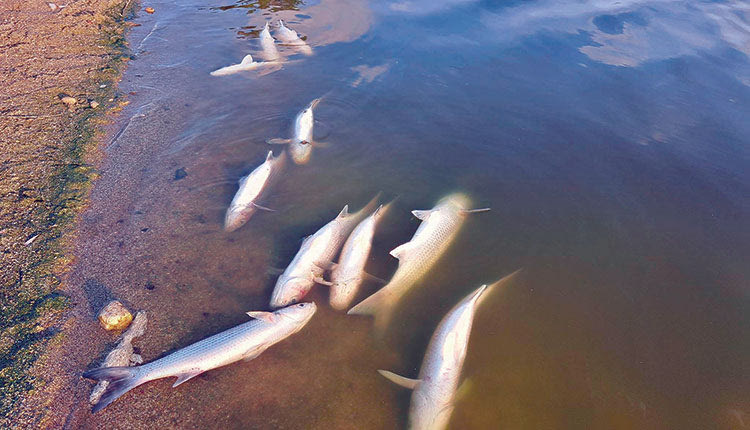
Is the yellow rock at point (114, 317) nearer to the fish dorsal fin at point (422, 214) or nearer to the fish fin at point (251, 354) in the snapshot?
the fish fin at point (251, 354)

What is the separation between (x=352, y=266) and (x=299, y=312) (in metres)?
0.96

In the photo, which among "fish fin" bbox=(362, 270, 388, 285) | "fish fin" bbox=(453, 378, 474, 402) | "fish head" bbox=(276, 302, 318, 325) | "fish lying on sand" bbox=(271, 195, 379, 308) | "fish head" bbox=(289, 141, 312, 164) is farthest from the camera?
"fish head" bbox=(289, 141, 312, 164)

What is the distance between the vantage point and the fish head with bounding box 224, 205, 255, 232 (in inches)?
228

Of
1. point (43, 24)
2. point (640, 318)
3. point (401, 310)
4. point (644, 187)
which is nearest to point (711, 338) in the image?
point (640, 318)

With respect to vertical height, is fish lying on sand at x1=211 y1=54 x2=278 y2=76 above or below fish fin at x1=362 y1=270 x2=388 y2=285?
above

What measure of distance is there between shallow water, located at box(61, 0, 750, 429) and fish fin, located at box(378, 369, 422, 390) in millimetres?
90

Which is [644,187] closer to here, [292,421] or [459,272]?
[459,272]

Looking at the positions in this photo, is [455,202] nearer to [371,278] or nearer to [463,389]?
[371,278]

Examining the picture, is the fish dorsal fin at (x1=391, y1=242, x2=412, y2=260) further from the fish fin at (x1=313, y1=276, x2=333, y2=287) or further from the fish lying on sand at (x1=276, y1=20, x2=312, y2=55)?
the fish lying on sand at (x1=276, y1=20, x2=312, y2=55)

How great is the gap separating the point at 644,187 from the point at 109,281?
7.80m

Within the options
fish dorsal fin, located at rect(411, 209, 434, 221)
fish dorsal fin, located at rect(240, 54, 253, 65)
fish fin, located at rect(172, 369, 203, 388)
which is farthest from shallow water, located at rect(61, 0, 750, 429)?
fish dorsal fin, located at rect(240, 54, 253, 65)

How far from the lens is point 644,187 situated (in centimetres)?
647

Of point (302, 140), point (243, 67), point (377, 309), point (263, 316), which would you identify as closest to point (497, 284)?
point (377, 309)

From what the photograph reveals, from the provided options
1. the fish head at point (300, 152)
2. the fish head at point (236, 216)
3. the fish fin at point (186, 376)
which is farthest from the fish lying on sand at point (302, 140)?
the fish fin at point (186, 376)
